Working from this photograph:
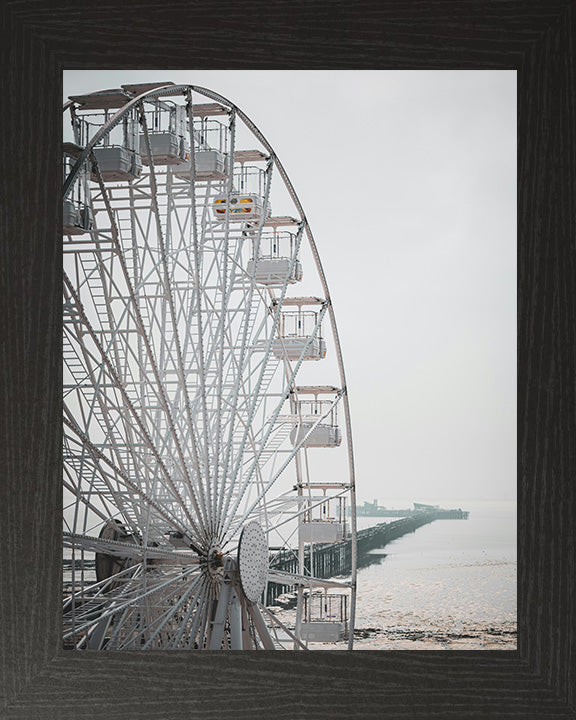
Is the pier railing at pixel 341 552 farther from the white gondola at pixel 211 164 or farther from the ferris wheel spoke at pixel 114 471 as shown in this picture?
the ferris wheel spoke at pixel 114 471

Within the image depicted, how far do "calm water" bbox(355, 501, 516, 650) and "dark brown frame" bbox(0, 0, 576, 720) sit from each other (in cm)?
1274

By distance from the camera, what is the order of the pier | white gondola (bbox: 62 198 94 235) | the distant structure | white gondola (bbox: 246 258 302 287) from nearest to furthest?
white gondola (bbox: 62 198 94 235)
white gondola (bbox: 246 258 302 287)
the distant structure
the pier

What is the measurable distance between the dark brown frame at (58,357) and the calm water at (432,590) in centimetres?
1274

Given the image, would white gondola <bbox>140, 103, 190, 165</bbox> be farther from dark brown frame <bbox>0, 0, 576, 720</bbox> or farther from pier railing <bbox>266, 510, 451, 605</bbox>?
pier railing <bbox>266, 510, 451, 605</bbox>

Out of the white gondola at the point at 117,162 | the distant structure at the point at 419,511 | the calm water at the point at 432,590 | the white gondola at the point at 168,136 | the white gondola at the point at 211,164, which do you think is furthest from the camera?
the calm water at the point at 432,590

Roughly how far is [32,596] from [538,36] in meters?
2.18

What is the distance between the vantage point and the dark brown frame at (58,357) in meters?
2.79

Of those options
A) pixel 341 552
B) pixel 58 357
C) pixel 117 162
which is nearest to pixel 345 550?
pixel 341 552

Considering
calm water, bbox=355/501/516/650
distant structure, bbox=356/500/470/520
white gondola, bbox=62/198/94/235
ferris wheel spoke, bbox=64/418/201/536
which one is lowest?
calm water, bbox=355/501/516/650

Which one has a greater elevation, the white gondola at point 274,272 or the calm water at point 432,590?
the white gondola at point 274,272

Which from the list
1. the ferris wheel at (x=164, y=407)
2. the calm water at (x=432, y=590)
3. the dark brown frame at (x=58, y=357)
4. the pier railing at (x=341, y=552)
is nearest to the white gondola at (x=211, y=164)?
the ferris wheel at (x=164, y=407)

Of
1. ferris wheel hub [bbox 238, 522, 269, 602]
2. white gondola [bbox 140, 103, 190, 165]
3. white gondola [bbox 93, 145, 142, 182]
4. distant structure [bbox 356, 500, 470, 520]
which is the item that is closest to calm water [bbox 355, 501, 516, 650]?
distant structure [bbox 356, 500, 470, 520]

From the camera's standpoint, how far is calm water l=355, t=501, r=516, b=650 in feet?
67.6

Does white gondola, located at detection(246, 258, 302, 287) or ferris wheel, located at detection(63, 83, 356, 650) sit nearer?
ferris wheel, located at detection(63, 83, 356, 650)
